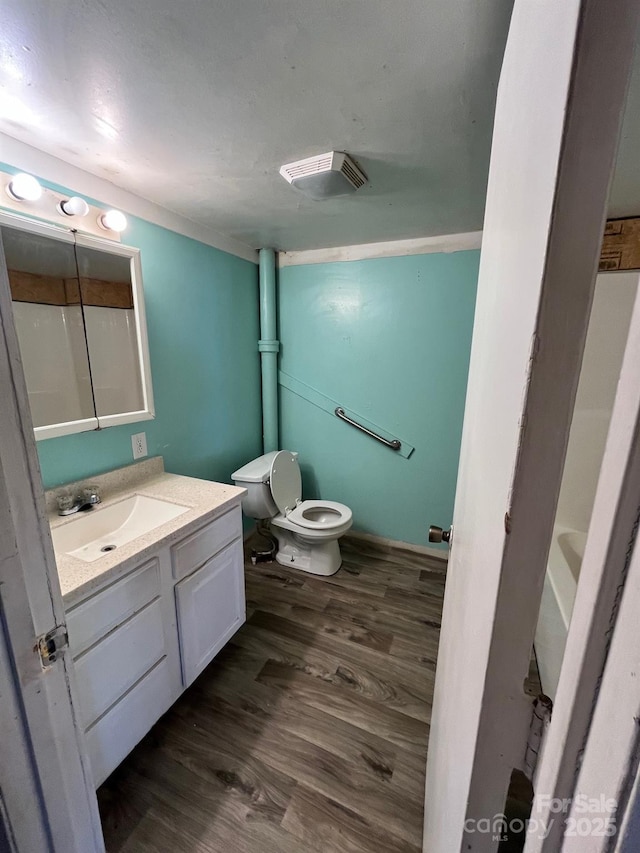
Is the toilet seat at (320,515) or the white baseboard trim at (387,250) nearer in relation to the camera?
the white baseboard trim at (387,250)

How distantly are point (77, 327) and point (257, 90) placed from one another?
3.55ft

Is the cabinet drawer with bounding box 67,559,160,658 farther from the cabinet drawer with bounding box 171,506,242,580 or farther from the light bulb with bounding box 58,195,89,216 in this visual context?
the light bulb with bounding box 58,195,89,216

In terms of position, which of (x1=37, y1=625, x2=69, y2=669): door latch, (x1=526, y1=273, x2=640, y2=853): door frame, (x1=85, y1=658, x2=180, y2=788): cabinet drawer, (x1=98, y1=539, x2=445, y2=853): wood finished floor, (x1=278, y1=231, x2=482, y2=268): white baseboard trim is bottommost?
(x1=98, y1=539, x2=445, y2=853): wood finished floor

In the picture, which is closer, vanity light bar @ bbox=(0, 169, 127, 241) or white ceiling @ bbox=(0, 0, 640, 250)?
white ceiling @ bbox=(0, 0, 640, 250)

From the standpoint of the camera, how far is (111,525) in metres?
1.40

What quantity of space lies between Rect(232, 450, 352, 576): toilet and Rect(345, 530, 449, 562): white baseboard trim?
0.32 m

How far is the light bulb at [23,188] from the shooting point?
113 cm

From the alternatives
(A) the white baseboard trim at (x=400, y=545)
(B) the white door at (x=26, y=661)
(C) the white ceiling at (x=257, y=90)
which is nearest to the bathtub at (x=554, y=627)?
(B) the white door at (x=26, y=661)

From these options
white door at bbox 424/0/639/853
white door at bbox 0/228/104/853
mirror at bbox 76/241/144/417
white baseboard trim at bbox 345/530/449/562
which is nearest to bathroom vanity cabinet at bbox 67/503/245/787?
white door at bbox 0/228/104/853

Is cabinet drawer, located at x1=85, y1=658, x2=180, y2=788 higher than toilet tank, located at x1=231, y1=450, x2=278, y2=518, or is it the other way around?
toilet tank, located at x1=231, y1=450, x2=278, y2=518

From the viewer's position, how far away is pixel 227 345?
219cm

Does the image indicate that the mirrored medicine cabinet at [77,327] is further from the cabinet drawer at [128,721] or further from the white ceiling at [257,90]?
the cabinet drawer at [128,721]

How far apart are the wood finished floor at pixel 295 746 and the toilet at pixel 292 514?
0.35 m

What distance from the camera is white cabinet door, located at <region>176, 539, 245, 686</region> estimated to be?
4.27 ft
